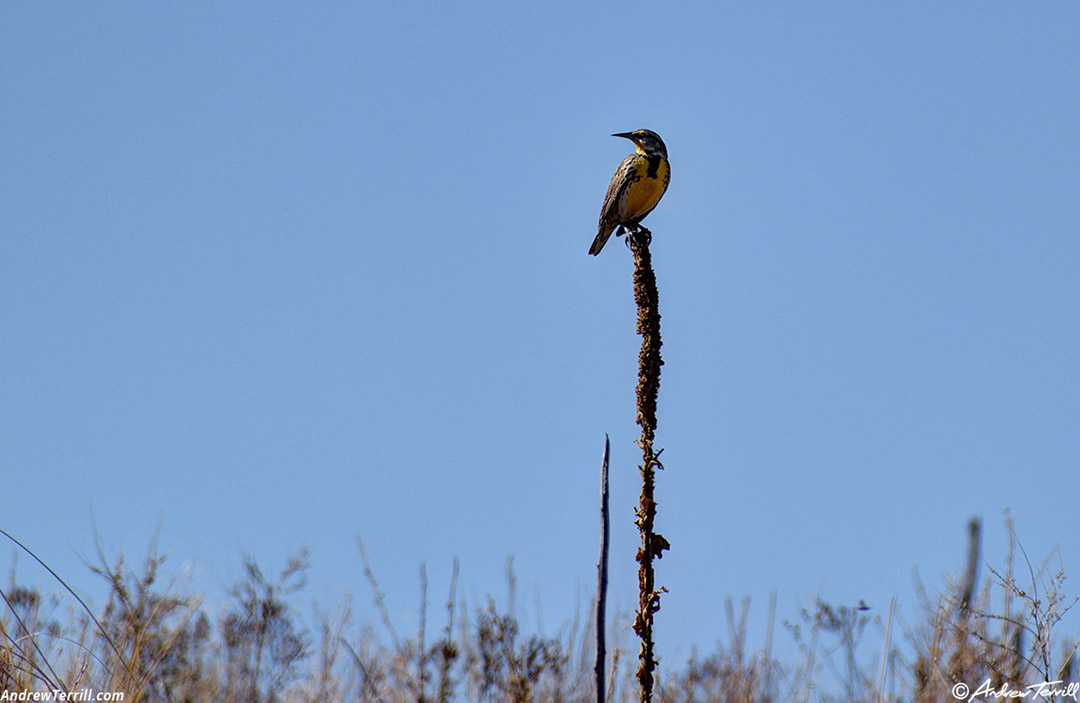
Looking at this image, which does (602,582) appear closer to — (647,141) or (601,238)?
(601,238)

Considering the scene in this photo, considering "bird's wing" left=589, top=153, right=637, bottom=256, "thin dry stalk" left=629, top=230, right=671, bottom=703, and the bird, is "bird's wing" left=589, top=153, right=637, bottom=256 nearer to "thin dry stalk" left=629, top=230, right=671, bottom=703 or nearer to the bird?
the bird

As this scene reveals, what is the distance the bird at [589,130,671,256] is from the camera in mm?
8938

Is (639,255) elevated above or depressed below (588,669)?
above

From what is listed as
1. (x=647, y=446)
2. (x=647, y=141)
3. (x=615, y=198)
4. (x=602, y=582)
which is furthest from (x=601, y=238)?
(x=602, y=582)

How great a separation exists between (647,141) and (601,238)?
0.92 meters

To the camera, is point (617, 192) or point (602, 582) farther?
point (617, 192)

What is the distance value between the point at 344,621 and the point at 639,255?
7.54ft

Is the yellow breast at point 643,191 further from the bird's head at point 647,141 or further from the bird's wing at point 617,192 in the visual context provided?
the bird's head at point 647,141

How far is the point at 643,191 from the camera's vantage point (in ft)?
29.3

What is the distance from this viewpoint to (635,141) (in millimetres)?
9953

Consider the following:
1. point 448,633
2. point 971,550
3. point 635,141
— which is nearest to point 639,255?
point 448,633

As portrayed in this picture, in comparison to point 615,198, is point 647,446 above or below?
below

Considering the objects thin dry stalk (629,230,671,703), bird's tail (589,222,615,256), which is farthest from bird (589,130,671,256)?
thin dry stalk (629,230,671,703)

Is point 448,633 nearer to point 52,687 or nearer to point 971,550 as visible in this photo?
point 52,687
